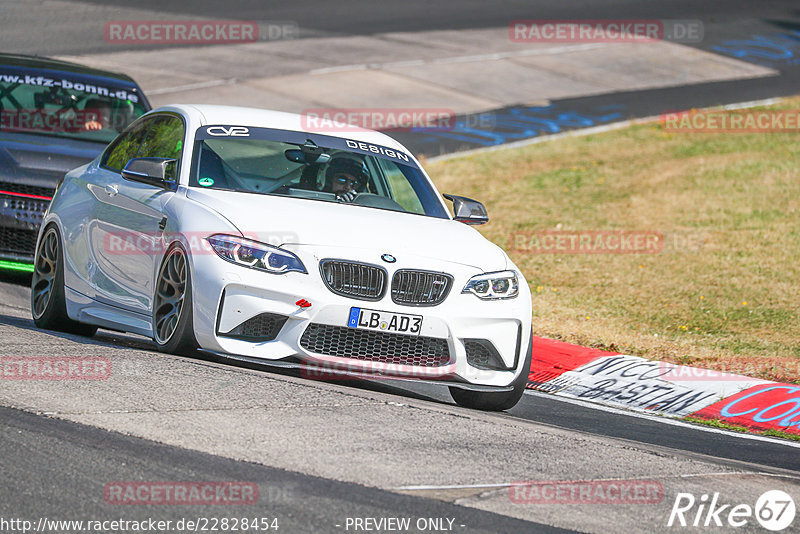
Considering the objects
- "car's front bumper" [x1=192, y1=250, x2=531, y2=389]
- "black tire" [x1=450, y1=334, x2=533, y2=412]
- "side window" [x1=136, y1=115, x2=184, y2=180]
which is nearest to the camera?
"car's front bumper" [x1=192, y1=250, x2=531, y2=389]

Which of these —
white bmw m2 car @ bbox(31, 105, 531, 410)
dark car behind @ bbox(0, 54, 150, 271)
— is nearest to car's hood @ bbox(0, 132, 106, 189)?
dark car behind @ bbox(0, 54, 150, 271)

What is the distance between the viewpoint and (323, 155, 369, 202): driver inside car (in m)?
8.22

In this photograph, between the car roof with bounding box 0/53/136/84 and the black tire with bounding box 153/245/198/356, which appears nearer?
the black tire with bounding box 153/245/198/356

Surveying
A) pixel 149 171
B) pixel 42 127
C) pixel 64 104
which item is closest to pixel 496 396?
pixel 149 171

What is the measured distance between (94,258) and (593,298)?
6.24 m

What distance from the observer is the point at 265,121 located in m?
8.58

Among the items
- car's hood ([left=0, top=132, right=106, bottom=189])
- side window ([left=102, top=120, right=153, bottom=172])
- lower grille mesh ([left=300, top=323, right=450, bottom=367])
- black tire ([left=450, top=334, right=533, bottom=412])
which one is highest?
side window ([left=102, top=120, right=153, bottom=172])

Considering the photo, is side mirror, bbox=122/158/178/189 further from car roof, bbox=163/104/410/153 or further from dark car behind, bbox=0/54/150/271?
dark car behind, bbox=0/54/150/271

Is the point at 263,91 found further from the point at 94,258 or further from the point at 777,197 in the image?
the point at 94,258

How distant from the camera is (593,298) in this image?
13031mm

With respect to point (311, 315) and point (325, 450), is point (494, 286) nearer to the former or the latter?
point (311, 315)

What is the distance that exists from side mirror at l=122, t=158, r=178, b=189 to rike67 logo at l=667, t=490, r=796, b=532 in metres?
3.75

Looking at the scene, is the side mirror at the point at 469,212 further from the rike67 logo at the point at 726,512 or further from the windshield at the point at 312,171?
the rike67 logo at the point at 726,512

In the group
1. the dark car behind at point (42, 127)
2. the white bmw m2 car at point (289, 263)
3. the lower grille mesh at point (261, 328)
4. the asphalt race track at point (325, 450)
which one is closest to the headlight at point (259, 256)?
the white bmw m2 car at point (289, 263)
